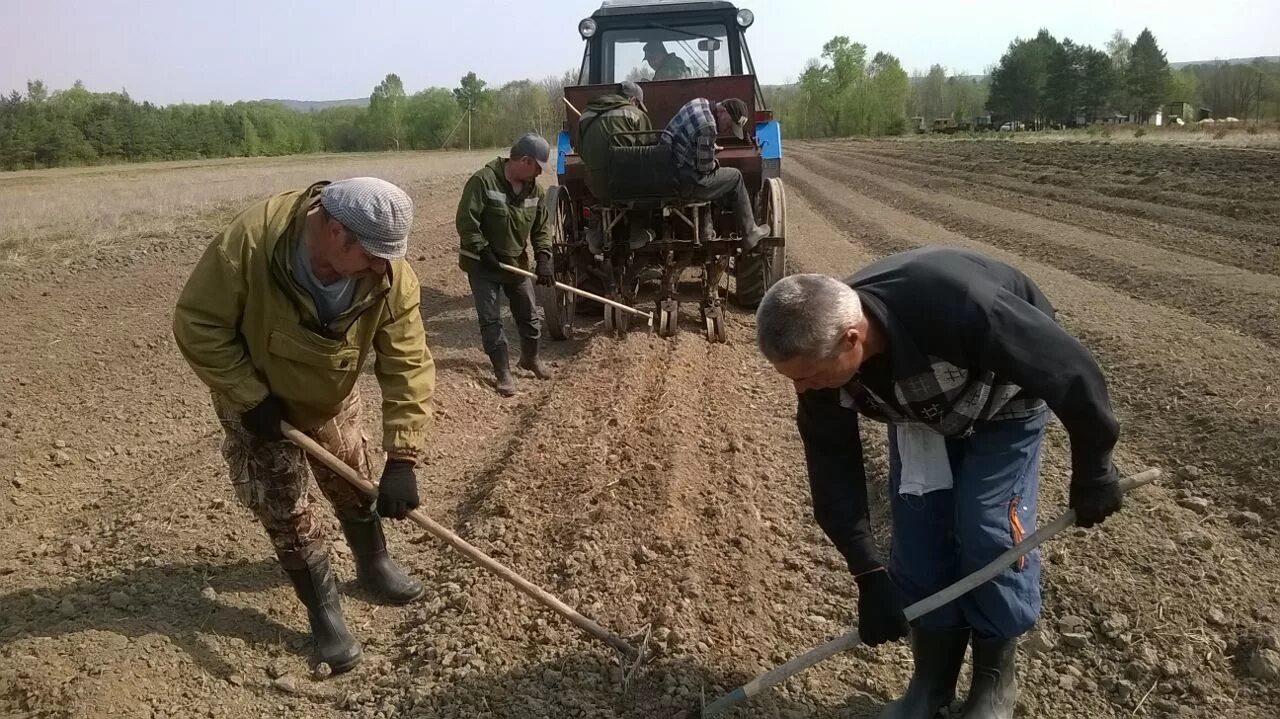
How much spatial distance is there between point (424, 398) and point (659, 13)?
6047 millimetres

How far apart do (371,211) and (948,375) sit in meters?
1.57

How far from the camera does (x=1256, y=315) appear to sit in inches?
250

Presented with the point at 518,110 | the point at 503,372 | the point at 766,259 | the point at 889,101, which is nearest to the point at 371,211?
the point at 503,372

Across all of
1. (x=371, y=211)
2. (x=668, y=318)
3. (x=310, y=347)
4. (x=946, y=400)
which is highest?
(x=371, y=211)

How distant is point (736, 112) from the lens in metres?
6.70

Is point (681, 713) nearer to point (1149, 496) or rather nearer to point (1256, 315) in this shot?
point (1149, 496)

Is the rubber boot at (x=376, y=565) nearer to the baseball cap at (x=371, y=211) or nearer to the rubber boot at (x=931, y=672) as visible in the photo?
the baseball cap at (x=371, y=211)

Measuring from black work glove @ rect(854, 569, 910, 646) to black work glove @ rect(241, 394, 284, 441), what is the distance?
5.94 ft

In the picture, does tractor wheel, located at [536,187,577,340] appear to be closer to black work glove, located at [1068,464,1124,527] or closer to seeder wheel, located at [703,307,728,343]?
seeder wheel, located at [703,307,728,343]

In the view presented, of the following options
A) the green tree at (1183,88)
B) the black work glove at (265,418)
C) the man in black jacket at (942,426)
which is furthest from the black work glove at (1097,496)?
the green tree at (1183,88)

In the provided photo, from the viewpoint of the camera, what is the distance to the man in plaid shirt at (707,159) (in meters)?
6.04

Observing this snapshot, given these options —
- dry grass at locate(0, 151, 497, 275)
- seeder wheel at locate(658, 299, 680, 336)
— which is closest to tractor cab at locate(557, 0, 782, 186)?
seeder wheel at locate(658, 299, 680, 336)

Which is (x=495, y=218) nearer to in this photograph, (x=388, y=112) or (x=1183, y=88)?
(x=388, y=112)

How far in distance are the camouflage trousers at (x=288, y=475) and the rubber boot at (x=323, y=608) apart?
3cm
